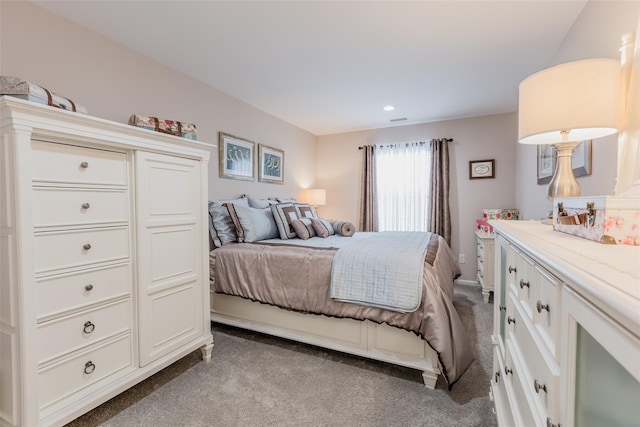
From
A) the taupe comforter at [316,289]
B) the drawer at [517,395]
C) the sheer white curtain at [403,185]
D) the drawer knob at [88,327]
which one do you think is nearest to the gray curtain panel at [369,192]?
the sheer white curtain at [403,185]

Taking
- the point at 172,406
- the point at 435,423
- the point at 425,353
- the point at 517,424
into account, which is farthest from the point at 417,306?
the point at 172,406

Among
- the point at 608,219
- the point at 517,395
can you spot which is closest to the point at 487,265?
the point at 517,395

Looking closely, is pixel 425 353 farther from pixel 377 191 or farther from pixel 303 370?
pixel 377 191

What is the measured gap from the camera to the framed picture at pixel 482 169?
3990mm

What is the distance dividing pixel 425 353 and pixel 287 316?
100 centimetres

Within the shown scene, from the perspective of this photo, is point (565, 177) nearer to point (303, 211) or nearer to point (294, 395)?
point (294, 395)

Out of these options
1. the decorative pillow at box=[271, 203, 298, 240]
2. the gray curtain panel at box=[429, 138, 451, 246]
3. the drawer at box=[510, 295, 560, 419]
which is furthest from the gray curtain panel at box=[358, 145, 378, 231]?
the drawer at box=[510, 295, 560, 419]

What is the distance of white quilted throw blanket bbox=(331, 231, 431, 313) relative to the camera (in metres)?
1.76

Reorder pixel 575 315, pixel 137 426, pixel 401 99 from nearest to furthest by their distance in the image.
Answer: pixel 575 315 < pixel 137 426 < pixel 401 99

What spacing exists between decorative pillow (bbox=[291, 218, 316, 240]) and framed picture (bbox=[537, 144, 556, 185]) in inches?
84.9

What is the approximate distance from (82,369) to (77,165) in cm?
97

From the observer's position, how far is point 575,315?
1.72 feet

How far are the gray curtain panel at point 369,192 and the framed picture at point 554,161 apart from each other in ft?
7.31

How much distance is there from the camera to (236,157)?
339cm
